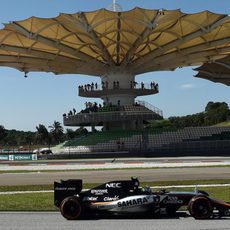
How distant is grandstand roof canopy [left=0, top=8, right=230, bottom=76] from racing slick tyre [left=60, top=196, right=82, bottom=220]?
46.5 metres

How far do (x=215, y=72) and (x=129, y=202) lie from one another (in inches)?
3260

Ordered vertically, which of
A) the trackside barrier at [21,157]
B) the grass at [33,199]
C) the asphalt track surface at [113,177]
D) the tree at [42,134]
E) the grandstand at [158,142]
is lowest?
the grass at [33,199]

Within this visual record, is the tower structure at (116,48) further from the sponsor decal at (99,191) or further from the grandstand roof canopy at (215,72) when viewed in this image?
the sponsor decal at (99,191)

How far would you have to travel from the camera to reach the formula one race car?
1163cm

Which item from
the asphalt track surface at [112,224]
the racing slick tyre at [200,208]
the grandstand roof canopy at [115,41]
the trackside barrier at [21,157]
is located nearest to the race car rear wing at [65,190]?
the asphalt track surface at [112,224]

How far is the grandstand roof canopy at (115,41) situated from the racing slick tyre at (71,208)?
46.5 m

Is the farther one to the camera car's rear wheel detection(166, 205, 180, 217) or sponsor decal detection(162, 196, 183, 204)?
car's rear wheel detection(166, 205, 180, 217)

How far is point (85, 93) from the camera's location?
82375 mm

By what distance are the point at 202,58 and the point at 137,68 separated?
1173 cm

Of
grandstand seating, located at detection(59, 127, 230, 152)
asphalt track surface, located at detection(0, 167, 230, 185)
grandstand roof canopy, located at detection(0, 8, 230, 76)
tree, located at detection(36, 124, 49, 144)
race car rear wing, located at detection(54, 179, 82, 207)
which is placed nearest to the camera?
race car rear wing, located at detection(54, 179, 82, 207)

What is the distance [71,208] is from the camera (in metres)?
12.3

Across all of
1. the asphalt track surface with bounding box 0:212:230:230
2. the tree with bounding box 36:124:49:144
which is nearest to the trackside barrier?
the asphalt track surface with bounding box 0:212:230:230

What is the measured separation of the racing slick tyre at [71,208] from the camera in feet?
40.1

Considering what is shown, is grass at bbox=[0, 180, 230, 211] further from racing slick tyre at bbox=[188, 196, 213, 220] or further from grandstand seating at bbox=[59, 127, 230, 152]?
grandstand seating at bbox=[59, 127, 230, 152]
